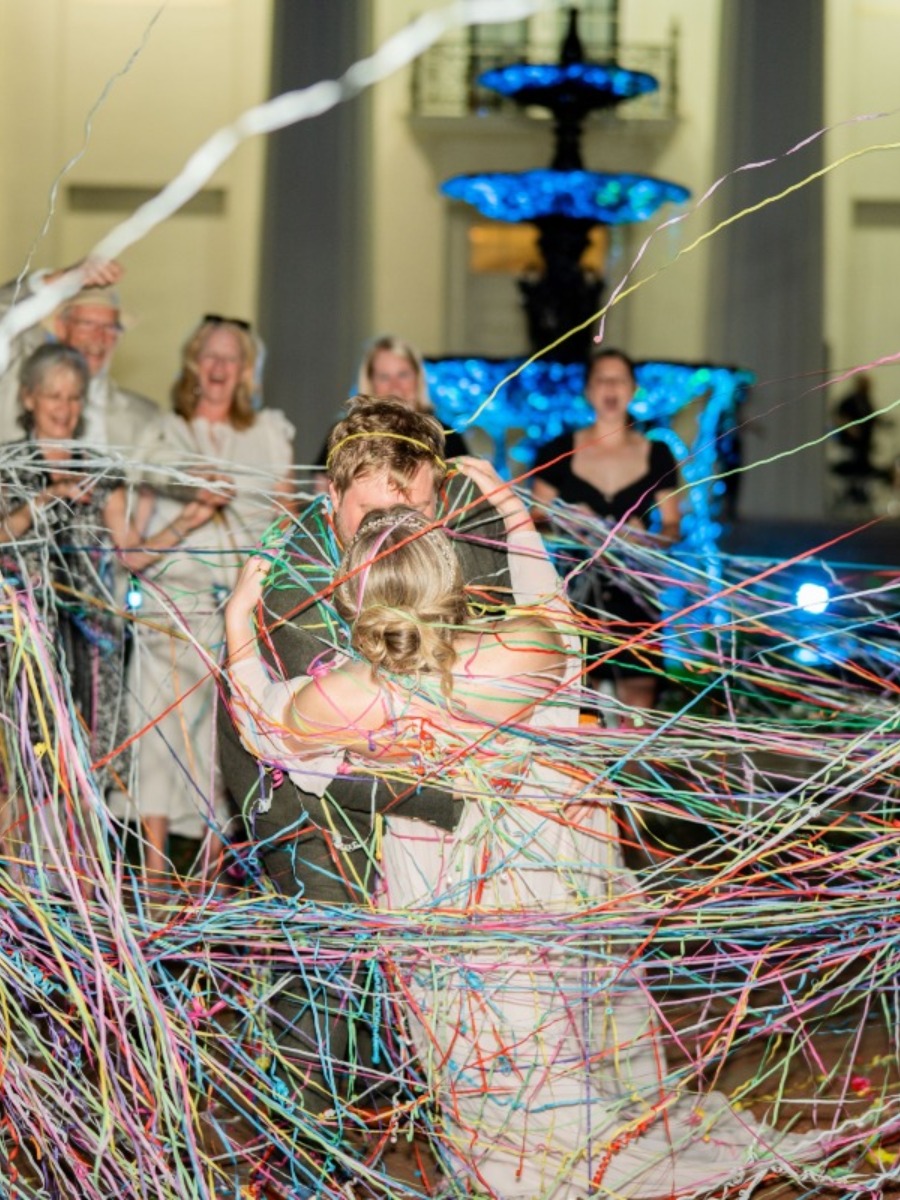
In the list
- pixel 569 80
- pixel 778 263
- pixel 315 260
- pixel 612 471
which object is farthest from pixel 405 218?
pixel 612 471

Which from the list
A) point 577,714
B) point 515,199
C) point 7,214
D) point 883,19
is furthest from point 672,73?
point 577,714

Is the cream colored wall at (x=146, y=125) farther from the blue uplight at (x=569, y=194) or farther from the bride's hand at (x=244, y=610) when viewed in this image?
the bride's hand at (x=244, y=610)

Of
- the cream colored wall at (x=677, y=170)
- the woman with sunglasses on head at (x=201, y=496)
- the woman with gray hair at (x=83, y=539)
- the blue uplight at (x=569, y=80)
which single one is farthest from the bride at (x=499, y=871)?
→ the cream colored wall at (x=677, y=170)

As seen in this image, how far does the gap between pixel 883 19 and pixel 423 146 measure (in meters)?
2.88

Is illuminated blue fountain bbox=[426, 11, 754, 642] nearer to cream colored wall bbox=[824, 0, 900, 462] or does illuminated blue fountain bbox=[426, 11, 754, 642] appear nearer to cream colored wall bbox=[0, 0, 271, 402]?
cream colored wall bbox=[0, 0, 271, 402]

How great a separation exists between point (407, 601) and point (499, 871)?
401 millimetres

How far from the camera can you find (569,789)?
2391 mm

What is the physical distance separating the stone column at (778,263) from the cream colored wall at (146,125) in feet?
9.69

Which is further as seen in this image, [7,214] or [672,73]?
[672,73]

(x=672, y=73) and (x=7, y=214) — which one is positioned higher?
(x=672, y=73)

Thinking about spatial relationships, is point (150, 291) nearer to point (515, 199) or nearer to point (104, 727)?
point (515, 199)

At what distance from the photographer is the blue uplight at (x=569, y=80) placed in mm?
7613

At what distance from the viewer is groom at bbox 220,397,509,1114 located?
2.36 metres

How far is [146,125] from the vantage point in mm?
9828
